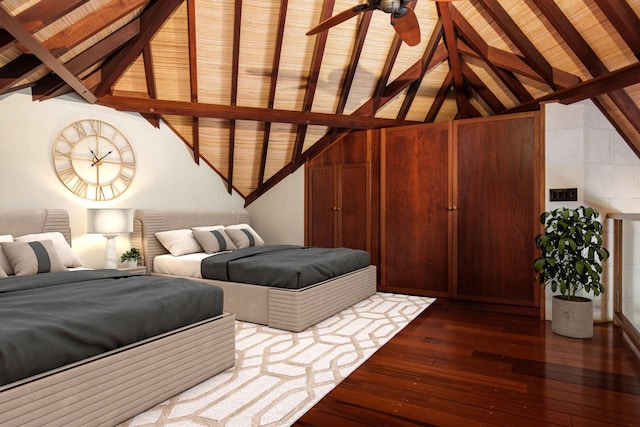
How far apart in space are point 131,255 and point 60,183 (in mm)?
1017

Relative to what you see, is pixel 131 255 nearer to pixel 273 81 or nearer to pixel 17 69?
pixel 17 69

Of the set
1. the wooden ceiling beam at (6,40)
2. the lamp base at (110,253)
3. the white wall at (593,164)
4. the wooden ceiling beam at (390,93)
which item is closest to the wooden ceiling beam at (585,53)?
the white wall at (593,164)

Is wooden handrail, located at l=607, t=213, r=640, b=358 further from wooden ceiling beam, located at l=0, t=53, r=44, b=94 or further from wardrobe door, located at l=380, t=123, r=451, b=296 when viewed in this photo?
wooden ceiling beam, located at l=0, t=53, r=44, b=94

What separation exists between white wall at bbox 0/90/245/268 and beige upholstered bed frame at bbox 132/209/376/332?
0.29 m

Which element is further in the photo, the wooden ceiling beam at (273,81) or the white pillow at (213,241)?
the white pillow at (213,241)

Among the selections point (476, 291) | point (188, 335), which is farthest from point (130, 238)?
point (476, 291)

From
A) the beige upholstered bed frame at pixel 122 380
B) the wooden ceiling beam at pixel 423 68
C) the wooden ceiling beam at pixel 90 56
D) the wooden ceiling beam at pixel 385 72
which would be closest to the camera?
the beige upholstered bed frame at pixel 122 380

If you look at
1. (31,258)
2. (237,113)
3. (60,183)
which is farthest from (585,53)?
(60,183)

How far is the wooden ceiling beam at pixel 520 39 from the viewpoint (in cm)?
357

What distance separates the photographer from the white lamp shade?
4.00m

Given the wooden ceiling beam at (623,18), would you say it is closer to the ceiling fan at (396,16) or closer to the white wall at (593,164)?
the white wall at (593,164)

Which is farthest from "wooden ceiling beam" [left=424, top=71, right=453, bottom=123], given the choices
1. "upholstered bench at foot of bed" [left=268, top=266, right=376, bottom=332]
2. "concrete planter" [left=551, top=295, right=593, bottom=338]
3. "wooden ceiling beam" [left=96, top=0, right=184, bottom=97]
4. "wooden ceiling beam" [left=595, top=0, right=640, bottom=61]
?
"wooden ceiling beam" [left=96, top=0, right=184, bottom=97]

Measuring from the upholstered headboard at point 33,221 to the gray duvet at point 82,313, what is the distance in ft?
3.81

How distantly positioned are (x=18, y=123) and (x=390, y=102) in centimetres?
417
